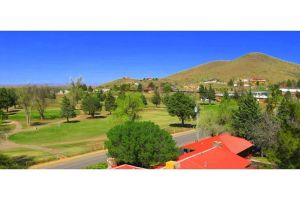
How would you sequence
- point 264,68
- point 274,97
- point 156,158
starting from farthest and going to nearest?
1. point 264,68
2. point 274,97
3. point 156,158

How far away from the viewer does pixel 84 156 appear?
3619 centimetres

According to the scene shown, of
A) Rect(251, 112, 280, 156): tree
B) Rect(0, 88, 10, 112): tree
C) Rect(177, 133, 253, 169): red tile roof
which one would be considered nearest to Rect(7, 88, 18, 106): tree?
Rect(0, 88, 10, 112): tree

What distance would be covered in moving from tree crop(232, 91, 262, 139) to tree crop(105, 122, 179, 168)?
13416 mm

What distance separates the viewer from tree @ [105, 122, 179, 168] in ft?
87.0

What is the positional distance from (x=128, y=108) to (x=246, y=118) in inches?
705

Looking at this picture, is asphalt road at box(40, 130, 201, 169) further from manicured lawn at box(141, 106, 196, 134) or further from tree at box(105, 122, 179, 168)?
manicured lawn at box(141, 106, 196, 134)

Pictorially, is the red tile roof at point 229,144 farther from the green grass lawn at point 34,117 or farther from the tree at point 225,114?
the green grass lawn at point 34,117

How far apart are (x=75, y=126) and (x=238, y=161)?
131ft

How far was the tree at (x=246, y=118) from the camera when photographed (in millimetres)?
38344

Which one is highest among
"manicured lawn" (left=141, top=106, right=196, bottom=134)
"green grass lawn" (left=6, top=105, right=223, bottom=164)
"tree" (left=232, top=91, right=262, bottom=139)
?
"tree" (left=232, top=91, right=262, bottom=139)

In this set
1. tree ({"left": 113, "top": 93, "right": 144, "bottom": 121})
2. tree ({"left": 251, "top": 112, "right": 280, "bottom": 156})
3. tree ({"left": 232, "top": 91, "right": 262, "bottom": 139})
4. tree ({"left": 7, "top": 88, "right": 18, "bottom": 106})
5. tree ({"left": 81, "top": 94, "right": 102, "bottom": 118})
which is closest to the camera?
tree ({"left": 251, "top": 112, "right": 280, "bottom": 156})

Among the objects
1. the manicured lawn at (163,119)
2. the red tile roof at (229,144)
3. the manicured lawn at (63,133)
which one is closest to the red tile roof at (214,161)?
the red tile roof at (229,144)

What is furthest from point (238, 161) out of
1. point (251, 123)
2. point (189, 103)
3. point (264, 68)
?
point (264, 68)
